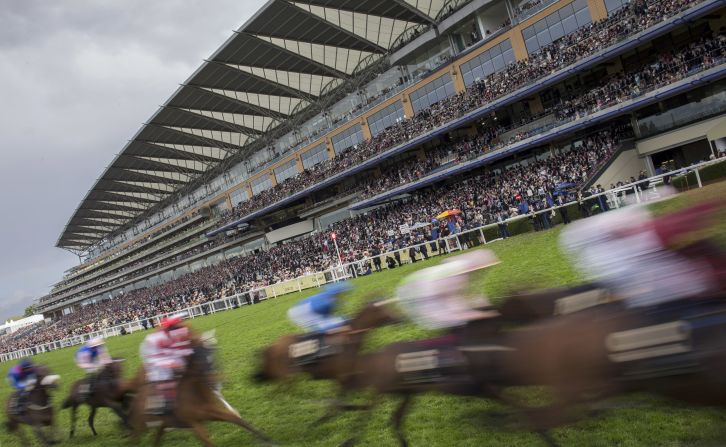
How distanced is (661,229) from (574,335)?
90 centimetres

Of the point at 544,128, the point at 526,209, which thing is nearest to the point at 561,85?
the point at 544,128

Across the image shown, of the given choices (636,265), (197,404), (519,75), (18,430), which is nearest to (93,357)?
(18,430)

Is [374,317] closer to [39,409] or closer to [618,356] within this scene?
[618,356]

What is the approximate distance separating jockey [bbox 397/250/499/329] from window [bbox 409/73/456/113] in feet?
90.5

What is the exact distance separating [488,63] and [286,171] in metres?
22.6

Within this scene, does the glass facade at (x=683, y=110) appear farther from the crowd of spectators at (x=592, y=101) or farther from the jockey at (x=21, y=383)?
the jockey at (x=21, y=383)

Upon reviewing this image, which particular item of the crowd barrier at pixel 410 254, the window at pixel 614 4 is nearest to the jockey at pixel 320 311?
the crowd barrier at pixel 410 254

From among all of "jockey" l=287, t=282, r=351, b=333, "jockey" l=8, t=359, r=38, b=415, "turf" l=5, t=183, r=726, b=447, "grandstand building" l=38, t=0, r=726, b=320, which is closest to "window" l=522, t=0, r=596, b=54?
"grandstand building" l=38, t=0, r=726, b=320

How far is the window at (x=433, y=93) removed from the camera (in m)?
30.7

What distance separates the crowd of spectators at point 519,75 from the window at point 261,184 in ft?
26.9

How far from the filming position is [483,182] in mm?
27516

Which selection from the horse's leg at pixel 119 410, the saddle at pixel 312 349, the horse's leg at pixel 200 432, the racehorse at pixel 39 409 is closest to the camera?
the horse's leg at pixel 200 432

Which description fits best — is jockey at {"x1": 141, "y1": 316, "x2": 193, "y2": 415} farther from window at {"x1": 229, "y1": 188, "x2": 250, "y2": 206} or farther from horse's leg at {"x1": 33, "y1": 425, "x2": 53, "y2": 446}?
window at {"x1": 229, "y1": 188, "x2": 250, "y2": 206}

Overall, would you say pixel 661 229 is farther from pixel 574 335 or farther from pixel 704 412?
pixel 704 412
